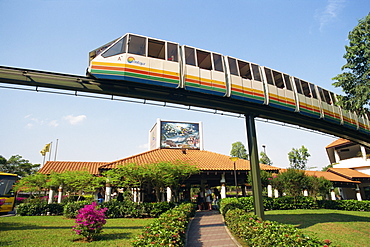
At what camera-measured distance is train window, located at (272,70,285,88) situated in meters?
12.2

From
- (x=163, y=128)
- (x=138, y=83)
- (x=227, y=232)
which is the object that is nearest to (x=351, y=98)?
(x=227, y=232)

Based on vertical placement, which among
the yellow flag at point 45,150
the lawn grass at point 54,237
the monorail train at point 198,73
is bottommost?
the lawn grass at point 54,237

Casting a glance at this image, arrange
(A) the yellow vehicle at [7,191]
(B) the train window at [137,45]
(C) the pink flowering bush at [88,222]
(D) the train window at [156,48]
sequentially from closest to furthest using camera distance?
(C) the pink flowering bush at [88,222], (B) the train window at [137,45], (D) the train window at [156,48], (A) the yellow vehicle at [7,191]

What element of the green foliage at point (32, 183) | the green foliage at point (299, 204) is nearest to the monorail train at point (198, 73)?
the green foliage at point (299, 204)

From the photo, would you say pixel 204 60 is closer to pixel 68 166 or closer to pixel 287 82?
pixel 287 82

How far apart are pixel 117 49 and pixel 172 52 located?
2.27 metres

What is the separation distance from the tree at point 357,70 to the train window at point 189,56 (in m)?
8.41

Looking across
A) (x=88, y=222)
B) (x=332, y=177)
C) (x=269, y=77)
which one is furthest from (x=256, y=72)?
(x=332, y=177)

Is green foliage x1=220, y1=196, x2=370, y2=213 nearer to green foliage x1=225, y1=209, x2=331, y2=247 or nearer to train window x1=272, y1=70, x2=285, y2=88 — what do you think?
train window x1=272, y1=70, x2=285, y2=88

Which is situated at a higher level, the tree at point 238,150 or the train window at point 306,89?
the tree at point 238,150

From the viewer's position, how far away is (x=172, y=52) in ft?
32.1

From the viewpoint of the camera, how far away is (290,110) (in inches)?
482

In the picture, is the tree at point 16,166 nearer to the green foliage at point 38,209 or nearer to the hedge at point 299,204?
the green foliage at point 38,209

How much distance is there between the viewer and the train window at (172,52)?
9.67 metres
